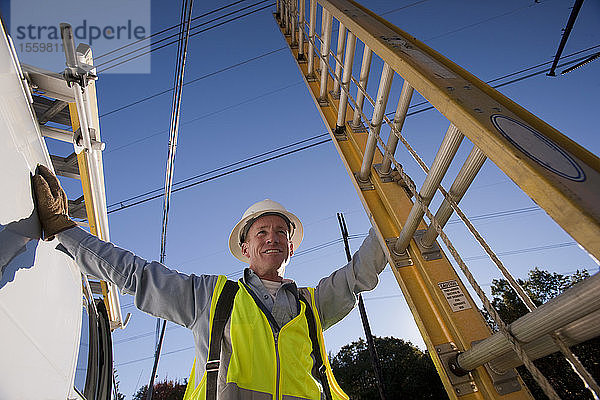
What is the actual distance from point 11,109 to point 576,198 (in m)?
2.00

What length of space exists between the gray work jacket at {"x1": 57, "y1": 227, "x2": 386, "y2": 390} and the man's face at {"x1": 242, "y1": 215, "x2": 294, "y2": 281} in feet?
0.96

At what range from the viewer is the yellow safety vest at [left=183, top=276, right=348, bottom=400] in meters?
1.91

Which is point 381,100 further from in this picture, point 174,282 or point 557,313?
point 174,282

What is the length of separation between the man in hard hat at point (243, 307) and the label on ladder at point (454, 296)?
0.54 meters

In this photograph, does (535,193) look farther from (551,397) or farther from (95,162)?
(95,162)

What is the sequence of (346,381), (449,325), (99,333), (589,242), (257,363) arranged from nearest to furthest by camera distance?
(589,242) < (449,325) < (257,363) < (99,333) < (346,381)

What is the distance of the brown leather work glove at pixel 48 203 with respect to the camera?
6.18 ft

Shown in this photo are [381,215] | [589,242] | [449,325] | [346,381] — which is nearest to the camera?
[589,242]

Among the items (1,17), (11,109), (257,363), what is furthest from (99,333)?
(1,17)

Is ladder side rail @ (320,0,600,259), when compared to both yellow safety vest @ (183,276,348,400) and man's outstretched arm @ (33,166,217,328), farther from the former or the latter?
man's outstretched arm @ (33,166,217,328)

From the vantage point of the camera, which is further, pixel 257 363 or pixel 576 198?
Result: pixel 257 363

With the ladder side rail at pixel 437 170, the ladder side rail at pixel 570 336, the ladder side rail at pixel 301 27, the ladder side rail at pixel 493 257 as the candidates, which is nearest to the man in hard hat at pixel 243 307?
the ladder side rail at pixel 493 257

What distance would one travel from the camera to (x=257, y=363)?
6.47 ft

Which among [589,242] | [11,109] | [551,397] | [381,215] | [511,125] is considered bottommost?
[551,397]
